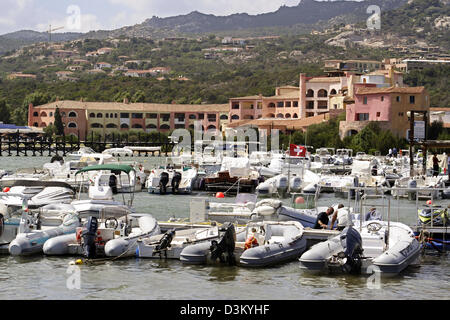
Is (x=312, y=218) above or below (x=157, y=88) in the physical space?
below

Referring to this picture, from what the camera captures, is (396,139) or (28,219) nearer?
(28,219)

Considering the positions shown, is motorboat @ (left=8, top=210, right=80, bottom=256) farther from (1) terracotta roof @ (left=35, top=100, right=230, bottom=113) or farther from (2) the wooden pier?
(1) terracotta roof @ (left=35, top=100, right=230, bottom=113)

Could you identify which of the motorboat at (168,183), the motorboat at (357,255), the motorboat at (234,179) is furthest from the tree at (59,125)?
the motorboat at (357,255)

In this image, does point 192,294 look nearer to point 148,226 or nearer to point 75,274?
point 75,274

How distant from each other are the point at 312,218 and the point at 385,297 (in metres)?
8.13

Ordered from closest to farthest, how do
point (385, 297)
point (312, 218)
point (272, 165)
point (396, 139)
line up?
point (385, 297), point (312, 218), point (272, 165), point (396, 139)

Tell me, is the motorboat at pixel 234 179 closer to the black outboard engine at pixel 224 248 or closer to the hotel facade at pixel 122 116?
the black outboard engine at pixel 224 248

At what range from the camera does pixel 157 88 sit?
168250 mm

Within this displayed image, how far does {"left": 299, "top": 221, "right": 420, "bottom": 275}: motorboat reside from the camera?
20.0 m

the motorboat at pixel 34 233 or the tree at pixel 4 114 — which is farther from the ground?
the tree at pixel 4 114

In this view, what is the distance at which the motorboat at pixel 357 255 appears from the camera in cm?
2003

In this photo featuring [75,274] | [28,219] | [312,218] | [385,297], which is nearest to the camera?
[385,297]

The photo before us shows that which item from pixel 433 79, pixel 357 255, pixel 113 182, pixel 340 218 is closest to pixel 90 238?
pixel 357 255
